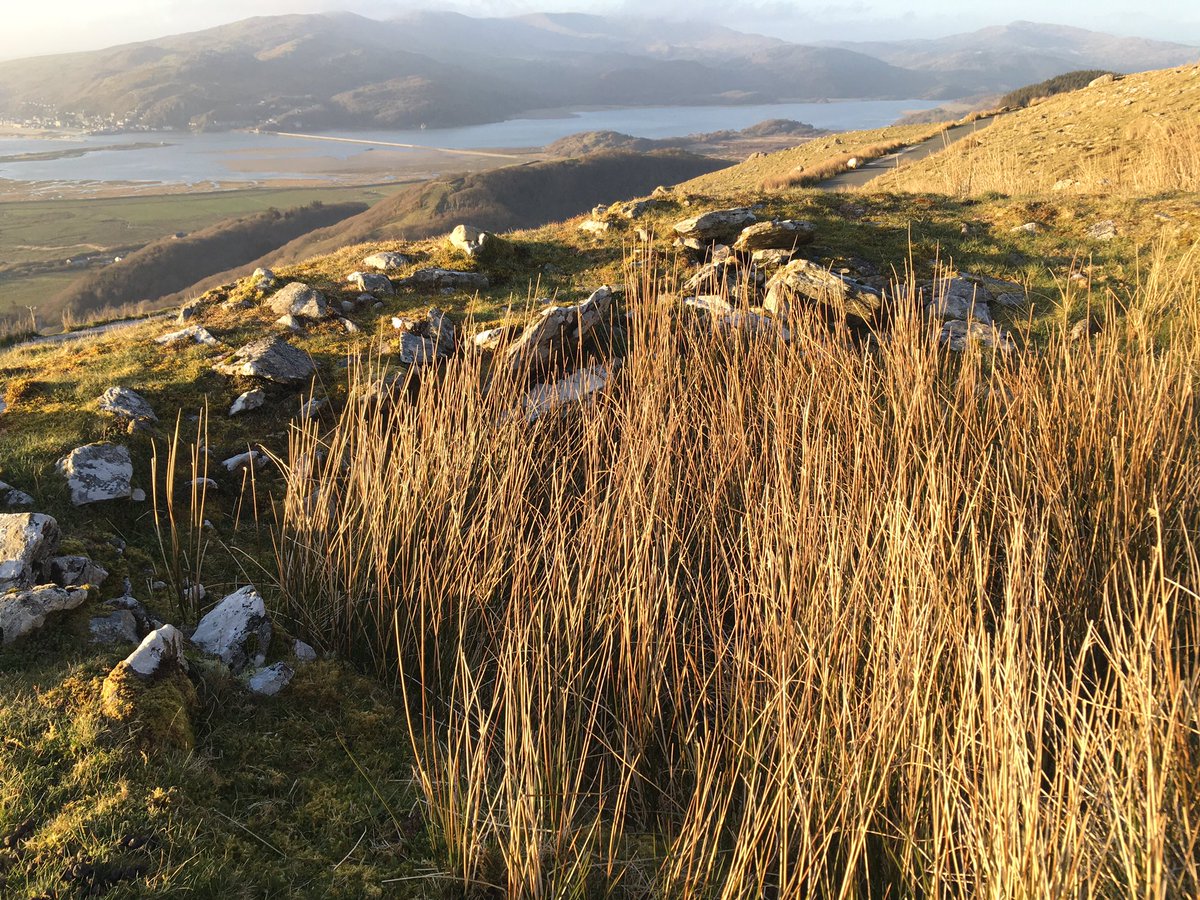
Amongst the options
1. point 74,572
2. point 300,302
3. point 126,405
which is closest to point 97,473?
point 126,405

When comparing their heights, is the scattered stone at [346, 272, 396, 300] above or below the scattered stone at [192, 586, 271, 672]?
above

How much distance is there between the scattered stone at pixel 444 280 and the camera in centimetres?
839

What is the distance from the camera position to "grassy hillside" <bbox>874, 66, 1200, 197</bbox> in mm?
12359

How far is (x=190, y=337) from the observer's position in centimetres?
699

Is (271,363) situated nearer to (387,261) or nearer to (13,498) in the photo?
(13,498)

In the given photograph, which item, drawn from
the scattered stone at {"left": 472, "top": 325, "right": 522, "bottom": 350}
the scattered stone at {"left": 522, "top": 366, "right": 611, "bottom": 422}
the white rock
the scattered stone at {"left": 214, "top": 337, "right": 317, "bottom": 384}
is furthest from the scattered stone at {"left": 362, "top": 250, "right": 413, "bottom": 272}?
the white rock

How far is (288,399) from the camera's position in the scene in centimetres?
599

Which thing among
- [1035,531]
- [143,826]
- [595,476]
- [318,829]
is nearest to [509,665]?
[318,829]

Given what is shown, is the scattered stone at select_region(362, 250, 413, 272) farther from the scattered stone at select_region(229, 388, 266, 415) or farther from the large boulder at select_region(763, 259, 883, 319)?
the large boulder at select_region(763, 259, 883, 319)

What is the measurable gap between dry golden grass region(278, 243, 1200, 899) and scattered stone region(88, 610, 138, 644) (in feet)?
2.42

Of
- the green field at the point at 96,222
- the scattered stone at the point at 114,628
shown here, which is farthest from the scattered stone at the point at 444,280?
the green field at the point at 96,222

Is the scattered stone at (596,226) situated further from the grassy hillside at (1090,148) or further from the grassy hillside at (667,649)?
the grassy hillside at (1090,148)

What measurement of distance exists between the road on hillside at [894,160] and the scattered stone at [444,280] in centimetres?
1276

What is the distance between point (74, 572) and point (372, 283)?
18.1 ft
